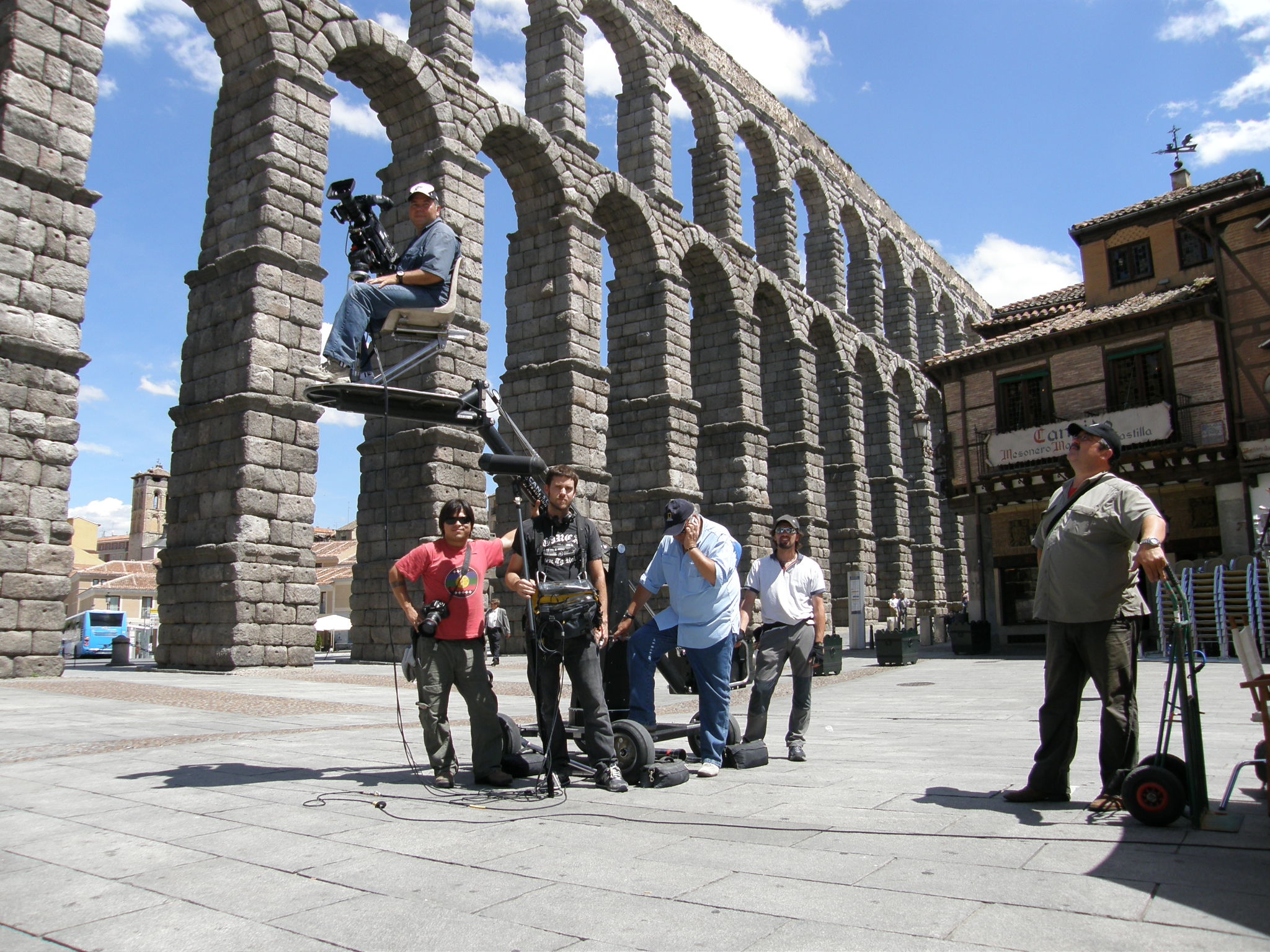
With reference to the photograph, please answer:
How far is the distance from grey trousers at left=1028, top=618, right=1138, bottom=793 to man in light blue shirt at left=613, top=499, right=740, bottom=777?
187 centimetres

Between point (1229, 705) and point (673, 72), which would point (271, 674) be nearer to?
point (1229, 705)

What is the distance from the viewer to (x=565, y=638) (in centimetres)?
514

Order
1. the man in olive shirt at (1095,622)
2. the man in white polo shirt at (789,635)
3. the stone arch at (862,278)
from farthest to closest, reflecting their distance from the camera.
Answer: the stone arch at (862,278), the man in white polo shirt at (789,635), the man in olive shirt at (1095,622)

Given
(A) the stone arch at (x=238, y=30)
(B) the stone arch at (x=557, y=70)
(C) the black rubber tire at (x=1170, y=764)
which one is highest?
(B) the stone arch at (x=557, y=70)

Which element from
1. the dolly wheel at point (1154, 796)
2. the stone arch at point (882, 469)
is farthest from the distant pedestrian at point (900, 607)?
the dolly wheel at point (1154, 796)

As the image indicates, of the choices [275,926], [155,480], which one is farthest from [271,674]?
[155,480]

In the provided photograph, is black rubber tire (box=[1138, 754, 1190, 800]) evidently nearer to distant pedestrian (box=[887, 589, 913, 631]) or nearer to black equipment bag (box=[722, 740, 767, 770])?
black equipment bag (box=[722, 740, 767, 770])

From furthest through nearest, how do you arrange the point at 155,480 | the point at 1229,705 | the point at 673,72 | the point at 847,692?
the point at 155,480 < the point at 673,72 < the point at 847,692 < the point at 1229,705

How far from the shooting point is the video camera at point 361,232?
17.5 feet

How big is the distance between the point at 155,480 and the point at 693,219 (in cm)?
6599

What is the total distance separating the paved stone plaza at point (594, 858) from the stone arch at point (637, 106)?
757 inches

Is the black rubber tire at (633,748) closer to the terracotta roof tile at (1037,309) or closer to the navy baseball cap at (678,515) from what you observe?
the navy baseball cap at (678,515)

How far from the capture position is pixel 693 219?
83.6ft

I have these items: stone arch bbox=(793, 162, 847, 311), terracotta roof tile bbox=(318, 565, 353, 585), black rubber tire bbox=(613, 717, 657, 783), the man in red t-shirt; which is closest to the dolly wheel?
black rubber tire bbox=(613, 717, 657, 783)
